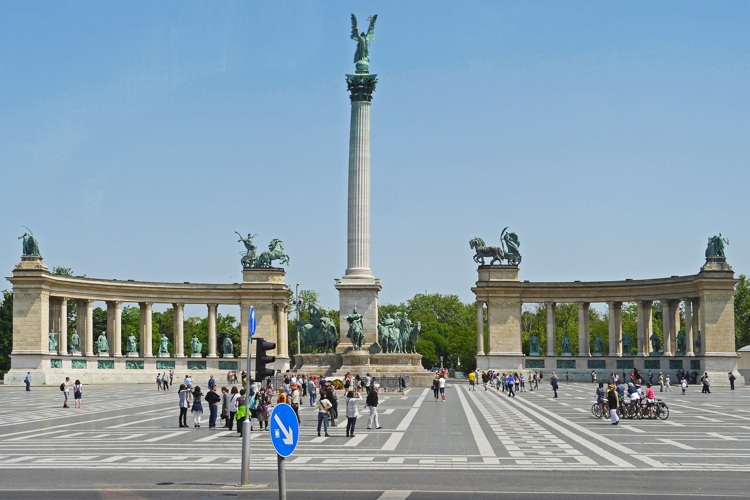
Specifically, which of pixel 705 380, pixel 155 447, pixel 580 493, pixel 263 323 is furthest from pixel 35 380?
pixel 580 493

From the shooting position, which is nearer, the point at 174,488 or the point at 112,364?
the point at 174,488

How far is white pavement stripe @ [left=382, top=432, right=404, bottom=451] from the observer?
34.1 m

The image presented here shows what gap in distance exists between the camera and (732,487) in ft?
79.9

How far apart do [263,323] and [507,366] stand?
27.8m

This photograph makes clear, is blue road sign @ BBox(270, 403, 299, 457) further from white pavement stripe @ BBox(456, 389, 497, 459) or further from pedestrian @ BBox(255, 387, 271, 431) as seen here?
pedestrian @ BBox(255, 387, 271, 431)

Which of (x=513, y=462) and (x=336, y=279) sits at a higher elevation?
(x=336, y=279)

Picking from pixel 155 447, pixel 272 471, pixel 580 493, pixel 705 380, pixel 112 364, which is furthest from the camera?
pixel 112 364

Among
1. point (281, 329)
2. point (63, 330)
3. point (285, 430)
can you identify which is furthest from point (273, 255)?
point (285, 430)

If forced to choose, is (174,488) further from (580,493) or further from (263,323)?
(263,323)

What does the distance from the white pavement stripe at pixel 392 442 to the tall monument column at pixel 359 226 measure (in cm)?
5189

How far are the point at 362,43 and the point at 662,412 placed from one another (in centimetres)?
5613

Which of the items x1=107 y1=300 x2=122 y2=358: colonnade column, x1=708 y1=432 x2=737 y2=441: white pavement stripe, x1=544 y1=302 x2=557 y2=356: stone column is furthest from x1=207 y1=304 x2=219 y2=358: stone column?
x1=708 y1=432 x2=737 y2=441: white pavement stripe

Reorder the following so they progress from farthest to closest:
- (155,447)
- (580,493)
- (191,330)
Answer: (191,330), (155,447), (580,493)

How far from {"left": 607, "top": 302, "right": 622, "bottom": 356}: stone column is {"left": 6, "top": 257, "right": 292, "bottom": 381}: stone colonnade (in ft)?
118
